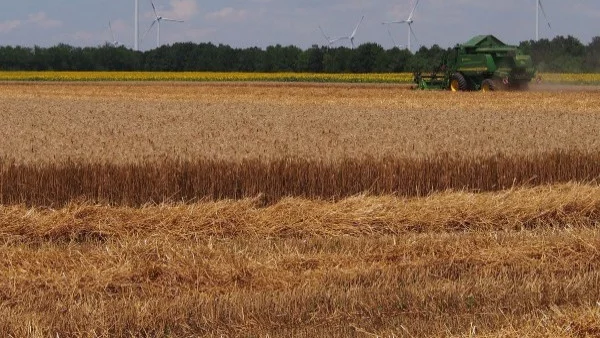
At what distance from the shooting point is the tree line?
6688cm

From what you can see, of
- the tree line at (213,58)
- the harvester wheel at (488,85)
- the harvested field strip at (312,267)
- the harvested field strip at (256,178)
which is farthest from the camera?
the tree line at (213,58)

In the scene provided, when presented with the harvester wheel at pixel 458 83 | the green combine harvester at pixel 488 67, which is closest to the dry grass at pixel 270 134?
the green combine harvester at pixel 488 67

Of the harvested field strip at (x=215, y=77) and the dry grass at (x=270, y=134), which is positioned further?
the harvested field strip at (x=215, y=77)

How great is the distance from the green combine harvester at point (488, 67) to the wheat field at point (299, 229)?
19347 mm

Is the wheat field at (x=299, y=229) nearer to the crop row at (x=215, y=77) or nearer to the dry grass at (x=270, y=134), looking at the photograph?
the dry grass at (x=270, y=134)

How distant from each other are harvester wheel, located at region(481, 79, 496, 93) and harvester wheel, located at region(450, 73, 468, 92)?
29.9 inches

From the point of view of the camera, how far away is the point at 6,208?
10.5 meters

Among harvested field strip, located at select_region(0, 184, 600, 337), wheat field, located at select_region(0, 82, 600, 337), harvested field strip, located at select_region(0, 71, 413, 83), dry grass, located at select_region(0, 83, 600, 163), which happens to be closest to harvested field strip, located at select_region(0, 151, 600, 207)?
wheat field, located at select_region(0, 82, 600, 337)

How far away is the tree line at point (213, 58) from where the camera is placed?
219 feet

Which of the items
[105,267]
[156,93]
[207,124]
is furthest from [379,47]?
[105,267]

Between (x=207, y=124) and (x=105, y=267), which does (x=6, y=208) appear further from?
(x=207, y=124)

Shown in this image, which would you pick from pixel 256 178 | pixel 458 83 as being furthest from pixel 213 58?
pixel 256 178

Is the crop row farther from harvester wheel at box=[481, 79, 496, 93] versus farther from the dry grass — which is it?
the dry grass

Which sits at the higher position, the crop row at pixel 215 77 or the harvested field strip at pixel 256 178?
the harvested field strip at pixel 256 178
